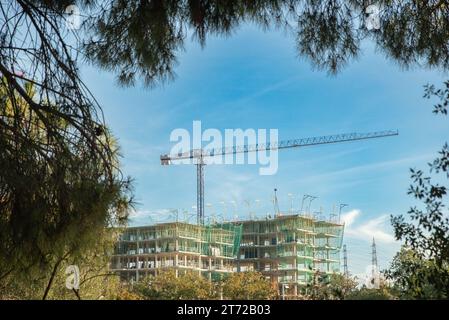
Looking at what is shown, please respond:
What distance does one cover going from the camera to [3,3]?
2.00 m

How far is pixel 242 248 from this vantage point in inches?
142

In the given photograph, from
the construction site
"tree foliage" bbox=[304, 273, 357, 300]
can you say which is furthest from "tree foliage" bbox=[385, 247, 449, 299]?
the construction site

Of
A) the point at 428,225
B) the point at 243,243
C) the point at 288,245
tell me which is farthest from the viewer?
the point at 243,243

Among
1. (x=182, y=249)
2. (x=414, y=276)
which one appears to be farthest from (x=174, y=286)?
(x=414, y=276)

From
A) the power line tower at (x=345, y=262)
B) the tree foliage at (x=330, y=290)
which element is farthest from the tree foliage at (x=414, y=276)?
the power line tower at (x=345, y=262)

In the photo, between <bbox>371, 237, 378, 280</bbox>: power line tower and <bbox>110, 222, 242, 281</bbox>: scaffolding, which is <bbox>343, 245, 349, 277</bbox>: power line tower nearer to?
<bbox>371, 237, 378, 280</bbox>: power line tower

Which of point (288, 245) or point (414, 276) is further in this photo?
point (288, 245)

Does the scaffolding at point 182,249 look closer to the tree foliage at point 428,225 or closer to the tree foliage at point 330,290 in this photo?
the tree foliage at point 330,290

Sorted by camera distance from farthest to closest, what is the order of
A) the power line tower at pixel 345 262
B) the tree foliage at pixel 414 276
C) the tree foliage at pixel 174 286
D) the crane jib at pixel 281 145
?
the tree foliage at pixel 174 286
the crane jib at pixel 281 145
the power line tower at pixel 345 262
the tree foliage at pixel 414 276

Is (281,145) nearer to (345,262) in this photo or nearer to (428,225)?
(345,262)

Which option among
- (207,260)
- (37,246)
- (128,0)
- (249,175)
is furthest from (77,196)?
(207,260)

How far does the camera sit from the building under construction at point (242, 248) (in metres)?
3.03

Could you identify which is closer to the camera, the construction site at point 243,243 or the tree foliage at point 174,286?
the construction site at point 243,243

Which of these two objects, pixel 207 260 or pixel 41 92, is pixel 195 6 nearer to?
pixel 41 92
